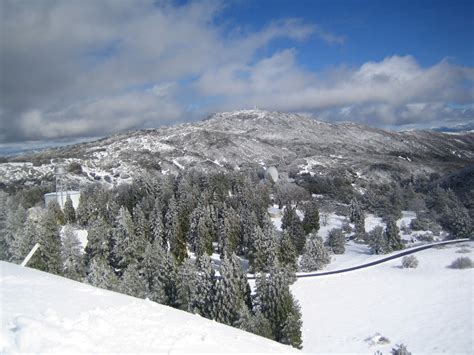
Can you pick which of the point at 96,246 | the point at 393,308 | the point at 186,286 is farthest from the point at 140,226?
the point at 393,308

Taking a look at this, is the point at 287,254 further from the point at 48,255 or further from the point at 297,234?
the point at 48,255

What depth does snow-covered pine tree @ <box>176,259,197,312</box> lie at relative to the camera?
108 ft

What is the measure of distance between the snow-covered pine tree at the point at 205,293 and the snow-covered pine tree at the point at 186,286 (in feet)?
2.36

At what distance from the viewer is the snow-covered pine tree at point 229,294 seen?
1153 inches

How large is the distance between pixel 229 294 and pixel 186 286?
18.1 feet

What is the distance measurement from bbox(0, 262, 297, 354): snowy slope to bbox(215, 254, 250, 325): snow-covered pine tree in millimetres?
18826

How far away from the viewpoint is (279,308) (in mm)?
29297

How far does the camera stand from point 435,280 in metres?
41.3

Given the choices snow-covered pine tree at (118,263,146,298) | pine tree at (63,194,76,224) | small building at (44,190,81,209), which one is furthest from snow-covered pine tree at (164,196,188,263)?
small building at (44,190,81,209)

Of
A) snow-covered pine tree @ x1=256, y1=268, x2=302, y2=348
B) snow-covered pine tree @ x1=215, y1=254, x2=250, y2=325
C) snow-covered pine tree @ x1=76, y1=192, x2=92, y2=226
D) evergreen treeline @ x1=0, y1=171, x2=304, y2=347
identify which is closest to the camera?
snow-covered pine tree @ x1=256, y1=268, x2=302, y2=348

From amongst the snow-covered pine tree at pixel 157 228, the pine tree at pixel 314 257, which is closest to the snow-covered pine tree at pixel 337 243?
the pine tree at pixel 314 257

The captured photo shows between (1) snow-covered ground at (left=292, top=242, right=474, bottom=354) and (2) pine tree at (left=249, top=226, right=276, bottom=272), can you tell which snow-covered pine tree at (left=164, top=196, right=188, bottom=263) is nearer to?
(2) pine tree at (left=249, top=226, right=276, bottom=272)

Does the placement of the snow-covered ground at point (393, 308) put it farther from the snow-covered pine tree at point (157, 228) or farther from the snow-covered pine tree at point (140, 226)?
the snow-covered pine tree at point (140, 226)

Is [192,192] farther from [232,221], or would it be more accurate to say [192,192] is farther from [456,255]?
[456,255]
